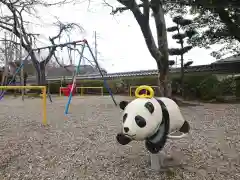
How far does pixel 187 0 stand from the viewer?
8078 mm

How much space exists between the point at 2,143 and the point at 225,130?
3.78 m


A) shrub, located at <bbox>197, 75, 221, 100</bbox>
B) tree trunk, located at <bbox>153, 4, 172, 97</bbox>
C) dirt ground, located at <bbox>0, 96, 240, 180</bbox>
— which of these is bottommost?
dirt ground, located at <bbox>0, 96, 240, 180</bbox>

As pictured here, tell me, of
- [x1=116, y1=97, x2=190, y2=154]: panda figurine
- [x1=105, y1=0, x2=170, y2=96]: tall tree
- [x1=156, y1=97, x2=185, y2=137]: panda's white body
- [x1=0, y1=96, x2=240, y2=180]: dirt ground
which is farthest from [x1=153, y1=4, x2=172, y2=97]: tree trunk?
[x1=116, y1=97, x2=190, y2=154]: panda figurine

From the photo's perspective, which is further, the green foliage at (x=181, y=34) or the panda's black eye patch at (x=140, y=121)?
the green foliage at (x=181, y=34)

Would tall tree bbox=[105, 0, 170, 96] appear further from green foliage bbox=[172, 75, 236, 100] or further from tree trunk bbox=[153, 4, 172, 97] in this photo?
green foliage bbox=[172, 75, 236, 100]

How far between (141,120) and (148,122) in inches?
3.1

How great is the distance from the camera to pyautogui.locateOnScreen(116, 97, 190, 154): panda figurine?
247cm

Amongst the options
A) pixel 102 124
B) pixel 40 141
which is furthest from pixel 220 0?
pixel 40 141

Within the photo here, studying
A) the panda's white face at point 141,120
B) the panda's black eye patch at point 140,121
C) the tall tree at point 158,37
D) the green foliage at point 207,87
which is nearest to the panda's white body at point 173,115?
the panda's white face at point 141,120

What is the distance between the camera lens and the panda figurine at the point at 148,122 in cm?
247

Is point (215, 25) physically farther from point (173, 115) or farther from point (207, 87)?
point (173, 115)

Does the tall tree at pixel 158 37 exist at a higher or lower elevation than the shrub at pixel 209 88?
higher

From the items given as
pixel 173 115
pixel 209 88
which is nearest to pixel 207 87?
pixel 209 88

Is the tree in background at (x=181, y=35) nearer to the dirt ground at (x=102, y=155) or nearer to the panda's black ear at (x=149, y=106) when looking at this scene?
the dirt ground at (x=102, y=155)
